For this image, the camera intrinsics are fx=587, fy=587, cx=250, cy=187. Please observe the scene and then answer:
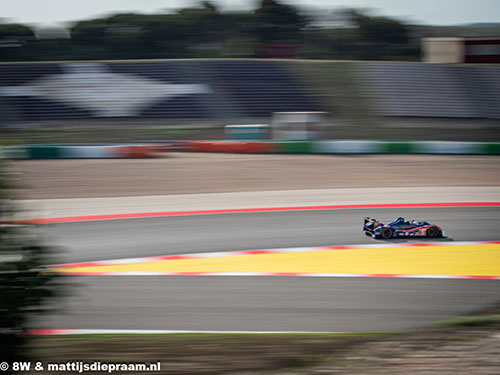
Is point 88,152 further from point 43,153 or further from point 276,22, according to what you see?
point 276,22

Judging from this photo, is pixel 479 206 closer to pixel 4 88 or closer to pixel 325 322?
pixel 325 322

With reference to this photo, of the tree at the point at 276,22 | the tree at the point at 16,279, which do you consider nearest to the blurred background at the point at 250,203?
the tree at the point at 16,279

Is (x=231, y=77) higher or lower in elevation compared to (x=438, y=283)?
higher

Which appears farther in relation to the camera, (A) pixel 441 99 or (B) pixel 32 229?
(A) pixel 441 99

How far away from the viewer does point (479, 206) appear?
539 inches

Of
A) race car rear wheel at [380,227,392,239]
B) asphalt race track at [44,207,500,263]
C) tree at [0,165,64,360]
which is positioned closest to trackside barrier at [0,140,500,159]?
asphalt race track at [44,207,500,263]

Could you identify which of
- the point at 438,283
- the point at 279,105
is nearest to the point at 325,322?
the point at 438,283

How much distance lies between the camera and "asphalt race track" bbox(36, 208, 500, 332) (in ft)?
22.1

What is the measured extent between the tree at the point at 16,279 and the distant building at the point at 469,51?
128 feet

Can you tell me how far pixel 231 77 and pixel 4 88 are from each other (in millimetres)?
12277

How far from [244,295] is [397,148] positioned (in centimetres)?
1477

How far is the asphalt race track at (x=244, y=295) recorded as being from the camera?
22.1 feet

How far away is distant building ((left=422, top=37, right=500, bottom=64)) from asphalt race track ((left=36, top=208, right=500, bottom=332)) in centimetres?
3062

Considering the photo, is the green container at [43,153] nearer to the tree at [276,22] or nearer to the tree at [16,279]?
the tree at [16,279]
